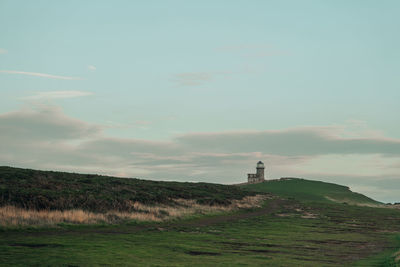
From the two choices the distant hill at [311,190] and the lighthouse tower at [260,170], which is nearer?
the distant hill at [311,190]

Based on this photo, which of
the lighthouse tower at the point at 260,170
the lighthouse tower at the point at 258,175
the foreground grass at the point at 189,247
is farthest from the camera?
the lighthouse tower at the point at 260,170

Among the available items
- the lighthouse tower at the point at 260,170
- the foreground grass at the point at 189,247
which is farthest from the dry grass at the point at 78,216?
the lighthouse tower at the point at 260,170

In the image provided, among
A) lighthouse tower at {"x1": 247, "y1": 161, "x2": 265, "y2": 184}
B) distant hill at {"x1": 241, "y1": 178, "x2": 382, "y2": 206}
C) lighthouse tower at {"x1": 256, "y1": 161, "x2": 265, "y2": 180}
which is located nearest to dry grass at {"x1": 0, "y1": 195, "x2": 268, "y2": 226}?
distant hill at {"x1": 241, "y1": 178, "x2": 382, "y2": 206}

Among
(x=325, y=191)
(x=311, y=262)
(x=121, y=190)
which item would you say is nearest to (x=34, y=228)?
(x=311, y=262)

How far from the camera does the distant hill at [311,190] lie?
122m

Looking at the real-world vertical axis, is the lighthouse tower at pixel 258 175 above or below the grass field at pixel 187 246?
above

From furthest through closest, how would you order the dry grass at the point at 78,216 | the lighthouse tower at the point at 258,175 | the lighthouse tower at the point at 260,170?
the lighthouse tower at the point at 260,170 < the lighthouse tower at the point at 258,175 < the dry grass at the point at 78,216

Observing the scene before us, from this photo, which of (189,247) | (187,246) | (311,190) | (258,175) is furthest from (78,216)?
(258,175)

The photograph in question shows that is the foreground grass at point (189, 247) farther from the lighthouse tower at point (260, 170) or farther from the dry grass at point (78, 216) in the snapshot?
the lighthouse tower at point (260, 170)

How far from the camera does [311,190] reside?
135m

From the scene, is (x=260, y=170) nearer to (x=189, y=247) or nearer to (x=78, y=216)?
(x=78, y=216)

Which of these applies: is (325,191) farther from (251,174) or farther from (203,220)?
(203,220)

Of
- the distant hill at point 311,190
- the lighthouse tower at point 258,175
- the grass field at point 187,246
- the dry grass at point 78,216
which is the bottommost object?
the grass field at point 187,246

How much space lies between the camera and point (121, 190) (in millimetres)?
60875
